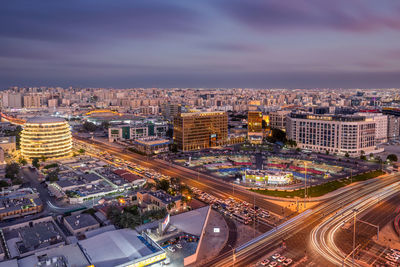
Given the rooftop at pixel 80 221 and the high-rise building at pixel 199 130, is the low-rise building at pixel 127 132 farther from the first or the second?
the rooftop at pixel 80 221

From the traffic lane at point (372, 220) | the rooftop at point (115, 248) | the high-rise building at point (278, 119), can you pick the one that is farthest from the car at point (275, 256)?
the high-rise building at point (278, 119)

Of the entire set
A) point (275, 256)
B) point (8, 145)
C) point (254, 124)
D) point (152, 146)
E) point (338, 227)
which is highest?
point (254, 124)

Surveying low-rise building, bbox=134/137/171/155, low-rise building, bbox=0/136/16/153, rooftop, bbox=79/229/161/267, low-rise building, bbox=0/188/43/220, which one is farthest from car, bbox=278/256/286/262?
low-rise building, bbox=0/136/16/153

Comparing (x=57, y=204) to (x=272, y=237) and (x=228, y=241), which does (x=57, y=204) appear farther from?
(x=272, y=237)

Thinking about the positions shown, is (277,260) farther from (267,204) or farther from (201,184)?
(201,184)

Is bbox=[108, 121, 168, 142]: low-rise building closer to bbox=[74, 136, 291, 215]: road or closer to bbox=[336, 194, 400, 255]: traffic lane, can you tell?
bbox=[74, 136, 291, 215]: road

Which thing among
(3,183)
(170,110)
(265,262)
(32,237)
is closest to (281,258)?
(265,262)
